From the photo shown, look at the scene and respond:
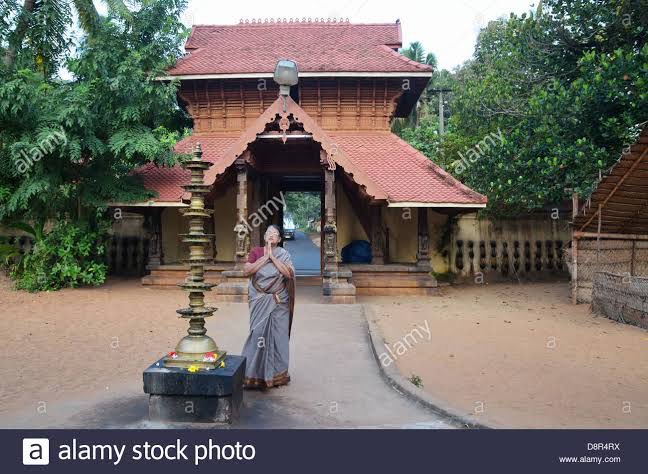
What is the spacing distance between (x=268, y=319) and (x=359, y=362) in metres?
1.68

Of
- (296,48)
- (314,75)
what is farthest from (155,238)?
(296,48)

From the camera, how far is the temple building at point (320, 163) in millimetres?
12188

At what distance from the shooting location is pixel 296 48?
1520 centimetres

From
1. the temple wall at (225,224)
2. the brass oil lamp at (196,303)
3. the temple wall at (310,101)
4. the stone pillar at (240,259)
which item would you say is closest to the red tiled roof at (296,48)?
the temple wall at (310,101)

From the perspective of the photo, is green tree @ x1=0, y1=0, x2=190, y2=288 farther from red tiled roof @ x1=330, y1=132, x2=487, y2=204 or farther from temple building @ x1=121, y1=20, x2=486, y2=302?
red tiled roof @ x1=330, y1=132, x2=487, y2=204

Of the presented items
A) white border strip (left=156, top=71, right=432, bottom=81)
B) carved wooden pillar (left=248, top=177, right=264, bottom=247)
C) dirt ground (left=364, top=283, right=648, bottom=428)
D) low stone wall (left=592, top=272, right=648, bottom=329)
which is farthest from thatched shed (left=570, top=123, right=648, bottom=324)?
carved wooden pillar (left=248, top=177, right=264, bottom=247)

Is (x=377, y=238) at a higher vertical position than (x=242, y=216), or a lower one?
lower

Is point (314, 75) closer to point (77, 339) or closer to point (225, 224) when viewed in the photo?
point (225, 224)

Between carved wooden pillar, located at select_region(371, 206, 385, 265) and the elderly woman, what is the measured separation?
25.6 ft

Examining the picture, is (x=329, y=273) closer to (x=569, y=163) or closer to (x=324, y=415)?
(x=569, y=163)

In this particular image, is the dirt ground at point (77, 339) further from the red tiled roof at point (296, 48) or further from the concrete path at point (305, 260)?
the red tiled roof at point (296, 48)

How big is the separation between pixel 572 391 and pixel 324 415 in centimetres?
268

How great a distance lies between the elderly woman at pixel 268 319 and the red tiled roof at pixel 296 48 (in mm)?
9349

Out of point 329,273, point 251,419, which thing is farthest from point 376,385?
point 329,273
